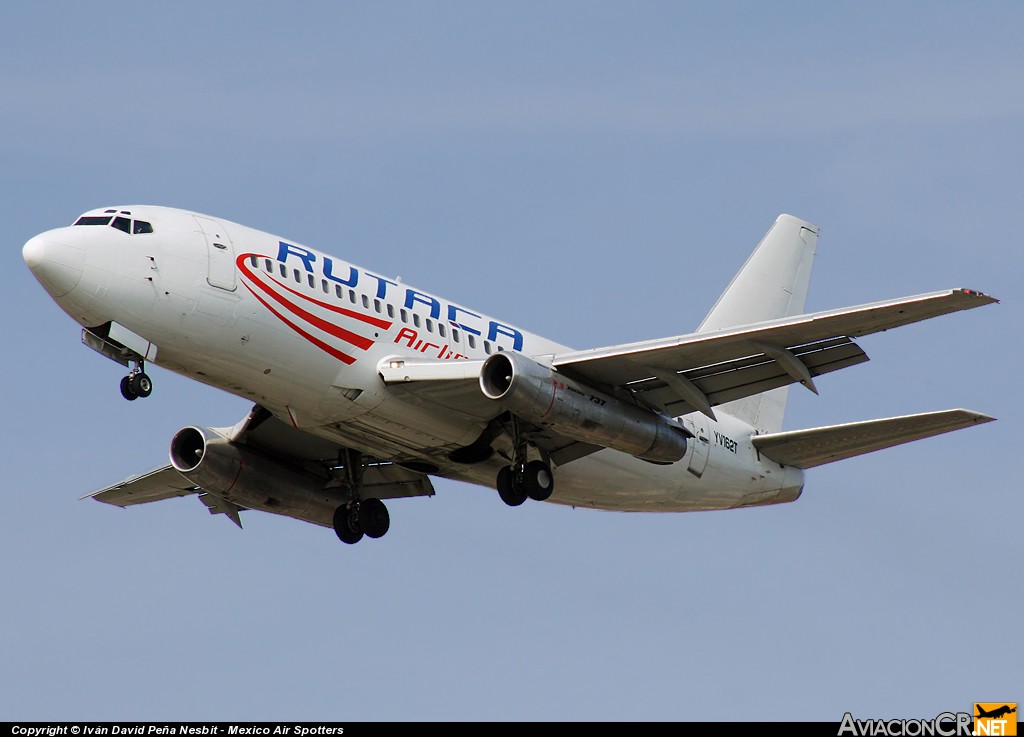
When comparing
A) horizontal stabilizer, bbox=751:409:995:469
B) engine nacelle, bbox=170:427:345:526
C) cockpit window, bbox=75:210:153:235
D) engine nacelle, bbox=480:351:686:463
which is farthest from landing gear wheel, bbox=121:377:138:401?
horizontal stabilizer, bbox=751:409:995:469

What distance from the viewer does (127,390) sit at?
113 ft

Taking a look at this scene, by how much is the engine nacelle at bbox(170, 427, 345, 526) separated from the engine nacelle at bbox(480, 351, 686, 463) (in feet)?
27.0

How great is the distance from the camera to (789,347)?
3575 centimetres

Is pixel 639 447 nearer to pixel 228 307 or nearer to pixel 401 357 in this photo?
pixel 401 357

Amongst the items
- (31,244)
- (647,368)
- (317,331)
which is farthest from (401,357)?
(31,244)

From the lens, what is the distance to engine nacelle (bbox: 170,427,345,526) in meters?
41.0

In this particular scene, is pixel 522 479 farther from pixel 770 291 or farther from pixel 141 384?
pixel 770 291

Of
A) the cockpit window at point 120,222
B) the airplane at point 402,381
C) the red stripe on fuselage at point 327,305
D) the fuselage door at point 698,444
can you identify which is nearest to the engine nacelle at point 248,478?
the airplane at point 402,381

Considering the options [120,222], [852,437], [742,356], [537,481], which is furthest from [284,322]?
[852,437]

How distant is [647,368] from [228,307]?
9.51 meters

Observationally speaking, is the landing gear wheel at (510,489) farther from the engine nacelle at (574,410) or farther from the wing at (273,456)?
the wing at (273,456)

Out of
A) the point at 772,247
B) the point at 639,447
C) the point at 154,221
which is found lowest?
the point at 639,447

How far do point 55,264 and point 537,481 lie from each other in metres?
12.0

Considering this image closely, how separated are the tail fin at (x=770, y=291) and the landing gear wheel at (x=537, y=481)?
875 cm
